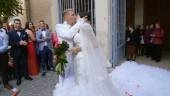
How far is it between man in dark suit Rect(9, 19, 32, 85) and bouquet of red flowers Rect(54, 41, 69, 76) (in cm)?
351

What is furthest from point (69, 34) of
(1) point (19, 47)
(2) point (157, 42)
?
(2) point (157, 42)

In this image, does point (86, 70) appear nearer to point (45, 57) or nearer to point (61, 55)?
A: point (61, 55)

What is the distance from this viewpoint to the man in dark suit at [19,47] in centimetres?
875

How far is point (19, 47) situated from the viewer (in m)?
8.80

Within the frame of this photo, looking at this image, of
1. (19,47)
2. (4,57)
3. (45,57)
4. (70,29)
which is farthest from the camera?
(45,57)

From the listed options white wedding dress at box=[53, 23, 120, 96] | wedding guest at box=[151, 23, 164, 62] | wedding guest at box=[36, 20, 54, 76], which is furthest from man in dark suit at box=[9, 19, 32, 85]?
wedding guest at box=[151, 23, 164, 62]

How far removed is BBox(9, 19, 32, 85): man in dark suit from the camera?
8750 millimetres

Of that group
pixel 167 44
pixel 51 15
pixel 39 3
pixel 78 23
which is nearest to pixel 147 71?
pixel 78 23

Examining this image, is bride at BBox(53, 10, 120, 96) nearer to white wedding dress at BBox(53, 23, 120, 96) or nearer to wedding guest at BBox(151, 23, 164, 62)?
white wedding dress at BBox(53, 23, 120, 96)

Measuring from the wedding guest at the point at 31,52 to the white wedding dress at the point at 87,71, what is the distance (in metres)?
4.01

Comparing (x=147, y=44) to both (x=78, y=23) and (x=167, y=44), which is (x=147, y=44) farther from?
(x=78, y=23)

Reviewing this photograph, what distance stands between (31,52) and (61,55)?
452cm

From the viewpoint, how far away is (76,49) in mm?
5363

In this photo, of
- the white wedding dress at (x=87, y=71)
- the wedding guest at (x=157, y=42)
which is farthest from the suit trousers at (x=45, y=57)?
the white wedding dress at (x=87, y=71)
